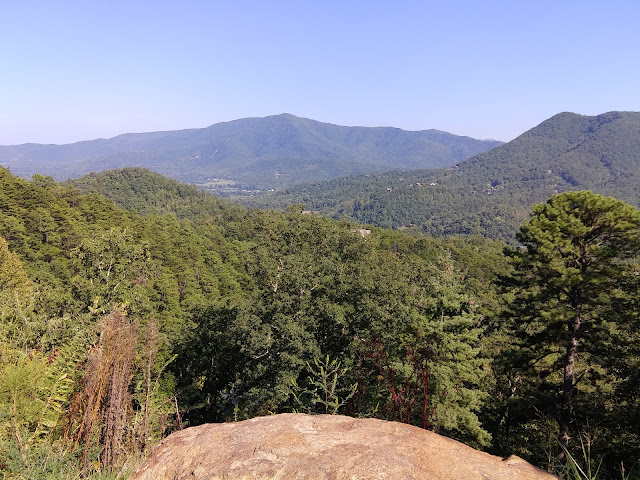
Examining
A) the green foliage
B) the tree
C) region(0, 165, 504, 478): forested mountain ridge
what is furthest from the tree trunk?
the green foliage

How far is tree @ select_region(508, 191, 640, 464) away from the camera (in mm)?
12734

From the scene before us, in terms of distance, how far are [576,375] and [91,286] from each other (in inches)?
873

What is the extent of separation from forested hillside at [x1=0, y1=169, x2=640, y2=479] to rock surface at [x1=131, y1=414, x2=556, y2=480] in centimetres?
50

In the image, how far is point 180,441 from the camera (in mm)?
3453

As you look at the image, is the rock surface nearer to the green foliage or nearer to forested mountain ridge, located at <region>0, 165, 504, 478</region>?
forested mountain ridge, located at <region>0, 165, 504, 478</region>

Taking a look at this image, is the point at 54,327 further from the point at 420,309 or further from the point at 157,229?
the point at 157,229

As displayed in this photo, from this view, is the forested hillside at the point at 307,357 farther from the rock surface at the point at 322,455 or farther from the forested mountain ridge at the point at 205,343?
the rock surface at the point at 322,455

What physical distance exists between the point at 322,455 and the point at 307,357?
1371cm

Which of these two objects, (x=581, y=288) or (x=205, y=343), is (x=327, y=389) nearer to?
(x=581, y=288)

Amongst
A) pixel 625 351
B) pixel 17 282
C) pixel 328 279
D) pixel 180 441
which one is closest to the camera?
pixel 180 441

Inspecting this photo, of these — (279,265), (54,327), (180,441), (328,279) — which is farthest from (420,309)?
(54,327)

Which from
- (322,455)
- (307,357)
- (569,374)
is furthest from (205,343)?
(322,455)

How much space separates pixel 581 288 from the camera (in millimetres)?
13016

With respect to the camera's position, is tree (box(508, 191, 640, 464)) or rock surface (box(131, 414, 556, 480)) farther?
tree (box(508, 191, 640, 464))
